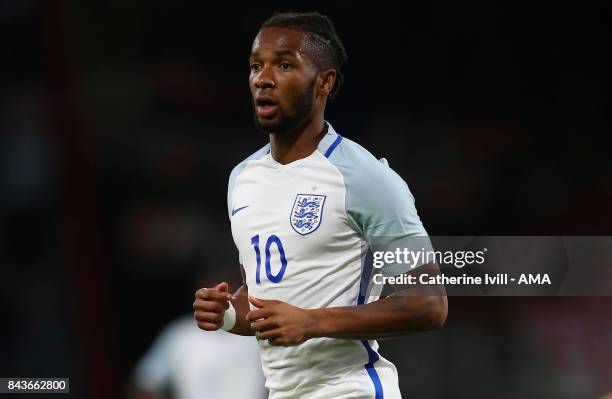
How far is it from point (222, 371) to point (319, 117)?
8.47 feet

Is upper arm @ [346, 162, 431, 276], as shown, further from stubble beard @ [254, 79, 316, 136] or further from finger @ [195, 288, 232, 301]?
finger @ [195, 288, 232, 301]

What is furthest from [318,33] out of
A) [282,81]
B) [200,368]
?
[200,368]

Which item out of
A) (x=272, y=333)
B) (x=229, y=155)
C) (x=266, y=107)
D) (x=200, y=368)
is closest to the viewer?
(x=272, y=333)

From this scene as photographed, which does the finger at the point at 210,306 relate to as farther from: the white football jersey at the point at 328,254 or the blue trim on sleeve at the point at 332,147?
the blue trim on sleeve at the point at 332,147

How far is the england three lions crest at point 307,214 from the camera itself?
3506 mm

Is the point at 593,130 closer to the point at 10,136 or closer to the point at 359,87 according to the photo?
the point at 359,87

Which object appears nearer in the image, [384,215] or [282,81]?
[384,215]

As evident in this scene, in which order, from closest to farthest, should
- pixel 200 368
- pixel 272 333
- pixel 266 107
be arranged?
1. pixel 272 333
2. pixel 266 107
3. pixel 200 368

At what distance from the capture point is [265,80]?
3.58m

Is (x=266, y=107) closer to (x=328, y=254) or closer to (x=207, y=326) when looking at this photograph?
(x=328, y=254)

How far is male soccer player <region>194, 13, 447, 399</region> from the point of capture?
3.39m

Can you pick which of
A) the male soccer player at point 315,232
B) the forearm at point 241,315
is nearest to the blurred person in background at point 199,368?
the forearm at point 241,315

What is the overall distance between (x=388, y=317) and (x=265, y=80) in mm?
919

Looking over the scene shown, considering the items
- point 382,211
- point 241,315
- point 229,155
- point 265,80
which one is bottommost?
point 241,315
